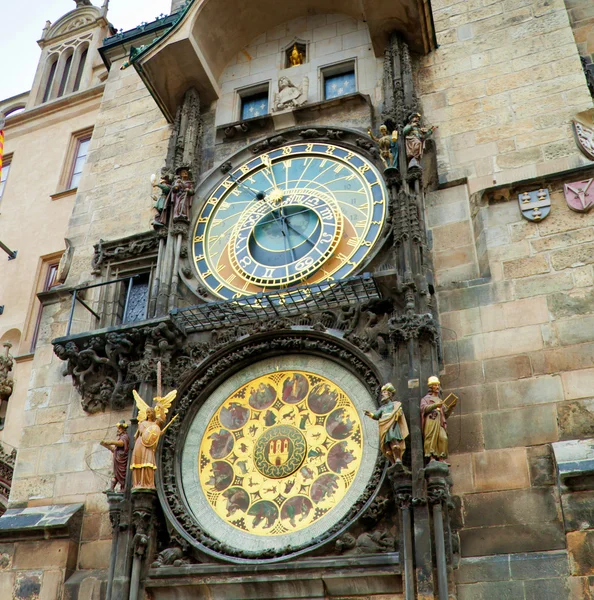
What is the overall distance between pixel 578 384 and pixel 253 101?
22.9 feet

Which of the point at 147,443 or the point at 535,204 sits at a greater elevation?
the point at 535,204

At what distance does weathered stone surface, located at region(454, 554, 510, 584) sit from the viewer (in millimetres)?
7449

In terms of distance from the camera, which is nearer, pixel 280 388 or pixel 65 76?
pixel 280 388

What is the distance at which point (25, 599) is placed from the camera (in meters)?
9.27

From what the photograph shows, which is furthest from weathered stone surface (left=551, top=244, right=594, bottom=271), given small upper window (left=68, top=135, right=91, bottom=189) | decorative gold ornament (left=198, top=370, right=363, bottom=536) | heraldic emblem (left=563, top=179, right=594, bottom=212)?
small upper window (left=68, top=135, right=91, bottom=189)

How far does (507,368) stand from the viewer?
8594 millimetres

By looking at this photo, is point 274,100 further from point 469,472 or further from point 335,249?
point 469,472

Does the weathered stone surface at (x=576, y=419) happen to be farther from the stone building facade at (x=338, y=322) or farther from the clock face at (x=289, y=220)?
the clock face at (x=289, y=220)

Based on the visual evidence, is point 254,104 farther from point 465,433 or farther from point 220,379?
point 465,433

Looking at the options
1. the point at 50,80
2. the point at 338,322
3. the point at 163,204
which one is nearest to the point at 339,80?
the point at 163,204

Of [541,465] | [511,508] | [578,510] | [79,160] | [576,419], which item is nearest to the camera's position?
[578,510]

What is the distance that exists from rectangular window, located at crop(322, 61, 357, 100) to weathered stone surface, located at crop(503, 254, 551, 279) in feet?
13.4

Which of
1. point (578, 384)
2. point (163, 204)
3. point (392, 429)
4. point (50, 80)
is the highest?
point (50, 80)

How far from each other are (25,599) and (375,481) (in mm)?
4463
